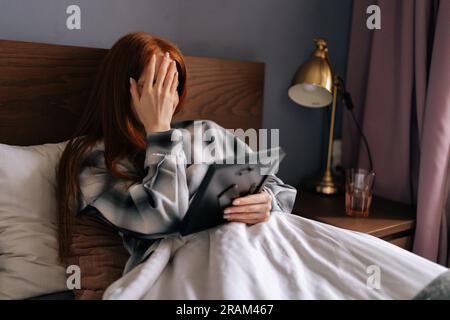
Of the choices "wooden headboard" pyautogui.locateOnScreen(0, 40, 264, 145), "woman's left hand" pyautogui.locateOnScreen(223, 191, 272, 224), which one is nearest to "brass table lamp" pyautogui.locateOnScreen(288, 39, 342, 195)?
"wooden headboard" pyautogui.locateOnScreen(0, 40, 264, 145)

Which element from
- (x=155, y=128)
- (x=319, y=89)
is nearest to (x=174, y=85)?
(x=155, y=128)

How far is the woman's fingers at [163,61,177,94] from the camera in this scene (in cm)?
113

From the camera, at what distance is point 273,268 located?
931mm

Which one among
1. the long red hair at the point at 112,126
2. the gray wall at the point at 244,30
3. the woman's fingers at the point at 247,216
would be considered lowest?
the woman's fingers at the point at 247,216

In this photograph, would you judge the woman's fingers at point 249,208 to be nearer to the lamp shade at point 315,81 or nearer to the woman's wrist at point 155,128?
the woman's wrist at point 155,128

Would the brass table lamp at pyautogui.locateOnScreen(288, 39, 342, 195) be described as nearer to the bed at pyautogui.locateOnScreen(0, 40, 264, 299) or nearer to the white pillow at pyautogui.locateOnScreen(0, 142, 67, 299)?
the bed at pyautogui.locateOnScreen(0, 40, 264, 299)

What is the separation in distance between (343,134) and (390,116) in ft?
0.91

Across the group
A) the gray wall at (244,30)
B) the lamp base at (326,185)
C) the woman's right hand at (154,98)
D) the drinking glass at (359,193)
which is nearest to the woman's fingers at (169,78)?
the woman's right hand at (154,98)

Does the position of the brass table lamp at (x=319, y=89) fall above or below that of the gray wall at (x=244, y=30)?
below

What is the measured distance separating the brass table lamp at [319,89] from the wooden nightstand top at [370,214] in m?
0.07

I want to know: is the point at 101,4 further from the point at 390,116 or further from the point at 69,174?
the point at 390,116

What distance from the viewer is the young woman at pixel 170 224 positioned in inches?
34.3

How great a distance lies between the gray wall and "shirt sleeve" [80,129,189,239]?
1.80 ft

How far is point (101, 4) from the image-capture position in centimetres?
142
